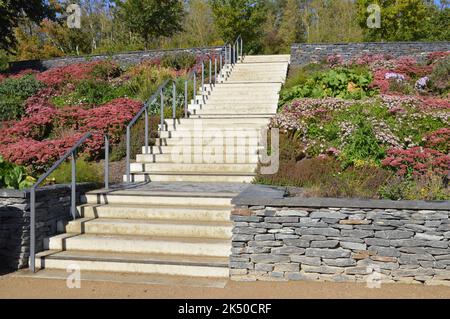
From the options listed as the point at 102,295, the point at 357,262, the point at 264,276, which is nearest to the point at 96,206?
the point at 102,295

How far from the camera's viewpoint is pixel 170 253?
18.2 ft

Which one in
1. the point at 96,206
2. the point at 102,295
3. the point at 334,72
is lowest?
the point at 102,295

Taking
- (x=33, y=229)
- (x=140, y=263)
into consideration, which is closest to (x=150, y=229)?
(x=140, y=263)

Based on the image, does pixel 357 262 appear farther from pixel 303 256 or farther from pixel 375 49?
pixel 375 49

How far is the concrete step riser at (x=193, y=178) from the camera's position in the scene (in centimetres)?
776

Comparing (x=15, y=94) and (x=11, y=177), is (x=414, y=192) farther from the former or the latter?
(x=15, y=94)

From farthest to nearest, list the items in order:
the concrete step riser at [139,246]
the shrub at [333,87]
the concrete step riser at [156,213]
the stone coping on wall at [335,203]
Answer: the shrub at [333,87], the concrete step riser at [156,213], the concrete step riser at [139,246], the stone coping on wall at [335,203]

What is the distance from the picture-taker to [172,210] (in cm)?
616

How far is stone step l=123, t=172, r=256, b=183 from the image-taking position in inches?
306

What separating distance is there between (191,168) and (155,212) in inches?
88.9

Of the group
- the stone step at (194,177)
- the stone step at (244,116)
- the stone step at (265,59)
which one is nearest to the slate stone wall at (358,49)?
the stone step at (265,59)

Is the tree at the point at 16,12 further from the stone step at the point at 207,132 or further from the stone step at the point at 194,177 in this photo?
the stone step at the point at 194,177

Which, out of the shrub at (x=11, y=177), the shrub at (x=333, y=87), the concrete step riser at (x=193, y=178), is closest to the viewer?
the shrub at (x=11, y=177)
